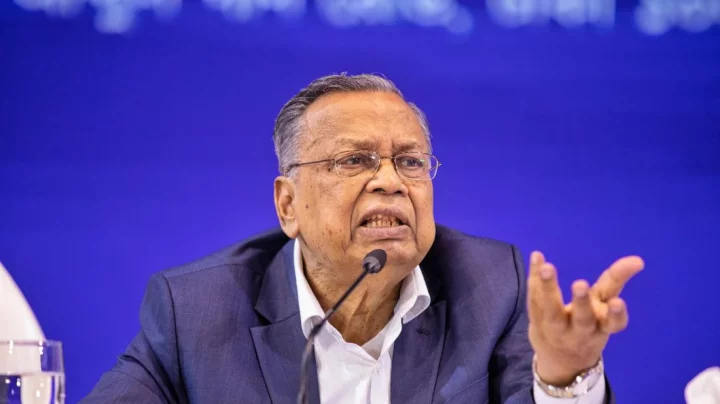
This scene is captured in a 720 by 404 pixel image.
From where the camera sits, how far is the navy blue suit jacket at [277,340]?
2330 mm

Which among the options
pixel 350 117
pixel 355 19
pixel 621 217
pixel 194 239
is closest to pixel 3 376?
pixel 350 117

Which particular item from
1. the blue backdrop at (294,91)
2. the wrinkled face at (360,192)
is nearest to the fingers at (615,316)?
the wrinkled face at (360,192)

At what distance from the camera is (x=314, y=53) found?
338 cm

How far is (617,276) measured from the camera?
1.65 meters

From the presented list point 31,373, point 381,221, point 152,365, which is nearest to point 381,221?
point 381,221

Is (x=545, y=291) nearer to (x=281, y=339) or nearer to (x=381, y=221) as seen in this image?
(x=381, y=221)

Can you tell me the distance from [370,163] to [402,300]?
406mm

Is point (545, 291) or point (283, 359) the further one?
point (283, 359)

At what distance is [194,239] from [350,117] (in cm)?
118

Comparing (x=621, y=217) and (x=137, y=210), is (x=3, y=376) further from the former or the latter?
(x=621, y=217)

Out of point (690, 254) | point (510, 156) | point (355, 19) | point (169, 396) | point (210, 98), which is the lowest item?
point (169, 396)

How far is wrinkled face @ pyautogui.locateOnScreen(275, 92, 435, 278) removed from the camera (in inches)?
92.4

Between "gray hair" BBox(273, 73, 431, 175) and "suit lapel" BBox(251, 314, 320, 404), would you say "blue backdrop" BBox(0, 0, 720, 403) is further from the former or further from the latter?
"suit lapel" BBox(251, 314, 320, 404)

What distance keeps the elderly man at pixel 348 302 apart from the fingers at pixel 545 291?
59 centimetres
